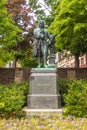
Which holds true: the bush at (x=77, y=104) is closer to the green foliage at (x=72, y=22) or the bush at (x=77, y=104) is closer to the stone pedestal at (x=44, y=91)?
the stone pedestal at (x=44, y=91)

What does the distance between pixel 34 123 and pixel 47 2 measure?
24.1 m

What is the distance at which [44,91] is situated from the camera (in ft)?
42.7

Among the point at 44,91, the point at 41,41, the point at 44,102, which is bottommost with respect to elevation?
the point at 44,102

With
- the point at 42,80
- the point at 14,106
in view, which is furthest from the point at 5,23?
the point at 14,106

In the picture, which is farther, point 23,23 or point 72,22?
point 23,23

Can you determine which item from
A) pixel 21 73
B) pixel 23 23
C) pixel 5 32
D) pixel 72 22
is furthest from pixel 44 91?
pixel 23 23

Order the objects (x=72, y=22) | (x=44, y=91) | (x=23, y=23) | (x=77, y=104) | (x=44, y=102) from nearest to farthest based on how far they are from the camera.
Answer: (x=77, y=104) → (x=44, y=102) → (x=44, y=91) → (x=72, y=22) → (x=23, y=23)

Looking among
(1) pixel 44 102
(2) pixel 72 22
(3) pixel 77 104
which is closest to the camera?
(3) pixel 77 104

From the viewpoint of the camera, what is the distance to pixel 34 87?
13.1 m

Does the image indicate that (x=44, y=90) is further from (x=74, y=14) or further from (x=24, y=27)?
(x=24, y=27)

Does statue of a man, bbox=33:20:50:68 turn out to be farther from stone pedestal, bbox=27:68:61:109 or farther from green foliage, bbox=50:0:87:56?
green foliage, bbox=50:0:87:56

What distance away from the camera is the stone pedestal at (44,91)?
41.5ft

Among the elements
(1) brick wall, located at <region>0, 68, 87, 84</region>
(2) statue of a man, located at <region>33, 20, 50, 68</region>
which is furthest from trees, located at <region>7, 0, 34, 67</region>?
(2) statue of a man, located at <region>33, 20, 50, 68</region>

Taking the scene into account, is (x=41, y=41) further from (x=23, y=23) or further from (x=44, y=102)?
(x=23, y=23)
